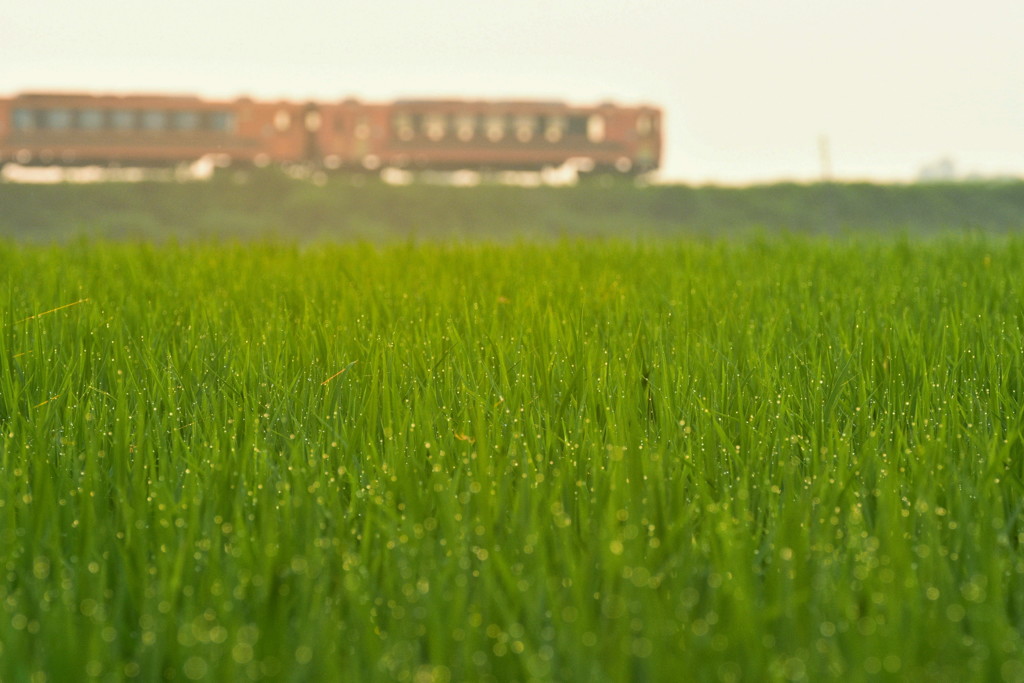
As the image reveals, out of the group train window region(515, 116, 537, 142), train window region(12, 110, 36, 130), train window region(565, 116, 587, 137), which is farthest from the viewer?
train window region(565, 116, 587, 137)

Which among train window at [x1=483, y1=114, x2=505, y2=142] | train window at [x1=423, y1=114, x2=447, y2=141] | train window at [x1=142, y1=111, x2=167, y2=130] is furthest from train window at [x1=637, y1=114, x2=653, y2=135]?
train window at [x1=142, y1=111, x2=167, y2=130]

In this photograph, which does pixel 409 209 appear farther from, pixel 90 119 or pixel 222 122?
pixel 90 119

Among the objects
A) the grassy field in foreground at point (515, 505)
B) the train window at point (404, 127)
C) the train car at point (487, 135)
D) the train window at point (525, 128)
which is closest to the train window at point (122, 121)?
the train car at point (487, 135)

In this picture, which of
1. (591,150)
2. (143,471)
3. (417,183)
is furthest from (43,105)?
(143,471)

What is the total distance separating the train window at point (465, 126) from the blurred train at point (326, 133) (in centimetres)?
3

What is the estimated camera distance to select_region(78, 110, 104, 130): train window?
82.3 feet

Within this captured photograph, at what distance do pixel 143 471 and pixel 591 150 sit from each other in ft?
84.7

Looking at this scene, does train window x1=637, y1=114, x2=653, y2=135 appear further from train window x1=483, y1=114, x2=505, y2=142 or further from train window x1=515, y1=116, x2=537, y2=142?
train window x1=483, y1=114, x2=505, y2=142

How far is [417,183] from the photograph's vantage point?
2405 cm

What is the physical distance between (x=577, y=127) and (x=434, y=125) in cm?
411

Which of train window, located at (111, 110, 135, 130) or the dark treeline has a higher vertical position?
train window, located at (111, 110, 135, 130)

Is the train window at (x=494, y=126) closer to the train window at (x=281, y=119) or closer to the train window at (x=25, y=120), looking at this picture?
the train window at (x=281, y=119)

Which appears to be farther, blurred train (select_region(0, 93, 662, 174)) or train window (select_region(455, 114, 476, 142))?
train window (select_region(455, 114, 476, 142))

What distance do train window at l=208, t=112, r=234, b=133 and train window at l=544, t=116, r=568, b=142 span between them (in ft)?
28.8
